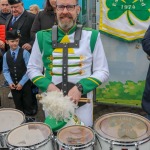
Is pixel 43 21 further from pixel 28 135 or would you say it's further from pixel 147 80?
pixel 28 135

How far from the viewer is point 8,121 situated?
2365 mm

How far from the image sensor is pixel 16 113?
245cm

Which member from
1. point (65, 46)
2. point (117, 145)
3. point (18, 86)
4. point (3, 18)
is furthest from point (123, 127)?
point (3, 18)

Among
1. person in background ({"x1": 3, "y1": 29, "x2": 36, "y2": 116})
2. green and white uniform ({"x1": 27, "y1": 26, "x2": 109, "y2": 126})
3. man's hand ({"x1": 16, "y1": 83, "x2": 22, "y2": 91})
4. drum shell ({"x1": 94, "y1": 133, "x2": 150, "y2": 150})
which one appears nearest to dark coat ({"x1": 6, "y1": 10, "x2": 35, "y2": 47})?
person in background ({"x1": 3, "y1": 29, "x2": 36, "y2": 116})

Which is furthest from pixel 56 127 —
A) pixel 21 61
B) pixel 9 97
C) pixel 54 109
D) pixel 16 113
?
pixel 9 97

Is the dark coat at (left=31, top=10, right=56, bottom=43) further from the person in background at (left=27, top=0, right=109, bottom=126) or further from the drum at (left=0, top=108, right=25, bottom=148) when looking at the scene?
the drum at (left=0, top=108, right=25, bottom=148)

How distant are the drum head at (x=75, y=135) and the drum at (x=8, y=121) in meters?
0.40

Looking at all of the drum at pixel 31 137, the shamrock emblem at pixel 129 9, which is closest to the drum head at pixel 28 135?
the drum at pixel 31 137

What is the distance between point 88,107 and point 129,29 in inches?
71.2

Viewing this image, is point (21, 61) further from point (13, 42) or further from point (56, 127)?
point (56, 127)

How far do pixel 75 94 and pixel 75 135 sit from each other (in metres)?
0.39

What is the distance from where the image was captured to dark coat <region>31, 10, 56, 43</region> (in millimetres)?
4391

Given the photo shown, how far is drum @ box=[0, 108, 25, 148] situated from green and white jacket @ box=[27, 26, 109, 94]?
0.30 metres

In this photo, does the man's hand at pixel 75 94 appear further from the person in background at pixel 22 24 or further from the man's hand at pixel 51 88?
the person in background at pixel 22 24
